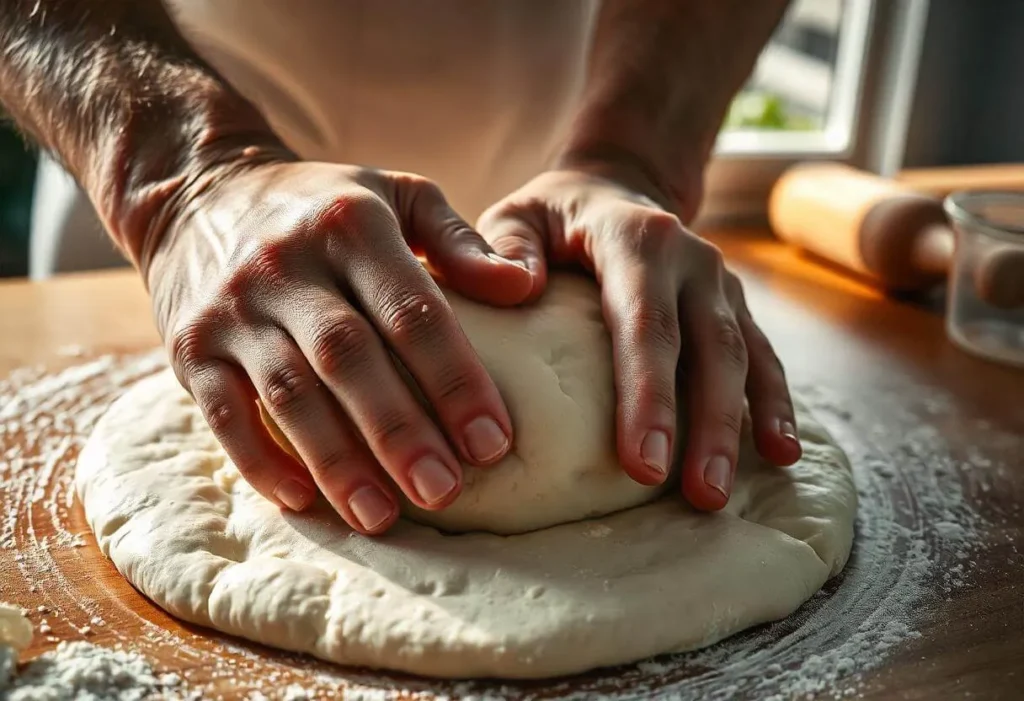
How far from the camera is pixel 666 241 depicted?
132 cm

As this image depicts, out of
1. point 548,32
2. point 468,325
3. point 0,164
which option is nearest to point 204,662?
point 468,325

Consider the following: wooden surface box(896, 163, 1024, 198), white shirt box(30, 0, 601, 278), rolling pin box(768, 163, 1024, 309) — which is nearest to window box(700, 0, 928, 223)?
wooden surface box(896, 163, 1024, 198)

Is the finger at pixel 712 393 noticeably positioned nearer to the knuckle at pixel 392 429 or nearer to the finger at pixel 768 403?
the finger at pixel 768 403

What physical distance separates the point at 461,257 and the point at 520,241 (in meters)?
0.14

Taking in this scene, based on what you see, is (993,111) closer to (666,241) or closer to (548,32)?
(548,32)

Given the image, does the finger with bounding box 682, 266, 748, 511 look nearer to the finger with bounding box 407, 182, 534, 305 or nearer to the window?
the finger with bounding box 407, 182, 534, 305

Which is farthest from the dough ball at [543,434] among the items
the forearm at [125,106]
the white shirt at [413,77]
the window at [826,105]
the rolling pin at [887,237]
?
the window at [826,105]

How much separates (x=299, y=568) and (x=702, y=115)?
106cm

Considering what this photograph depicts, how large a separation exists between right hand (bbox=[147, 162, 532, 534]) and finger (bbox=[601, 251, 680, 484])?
0.13m

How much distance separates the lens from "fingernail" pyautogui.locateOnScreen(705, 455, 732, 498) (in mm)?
1205

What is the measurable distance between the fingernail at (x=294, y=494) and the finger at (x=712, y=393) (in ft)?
1.45

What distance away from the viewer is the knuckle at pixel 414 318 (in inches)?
43.9

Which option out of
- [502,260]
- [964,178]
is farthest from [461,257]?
[964,178]

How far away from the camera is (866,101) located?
10.2ft
